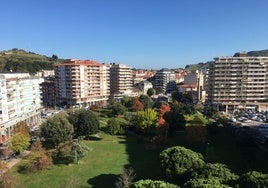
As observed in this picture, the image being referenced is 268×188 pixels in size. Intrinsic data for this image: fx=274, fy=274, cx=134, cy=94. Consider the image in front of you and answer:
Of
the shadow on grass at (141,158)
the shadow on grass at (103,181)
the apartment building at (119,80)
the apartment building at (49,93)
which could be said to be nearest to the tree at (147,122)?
the shadow on grass at (141,158)

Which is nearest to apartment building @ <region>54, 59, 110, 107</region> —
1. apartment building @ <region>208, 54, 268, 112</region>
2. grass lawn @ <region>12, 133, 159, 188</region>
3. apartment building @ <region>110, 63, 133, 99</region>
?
apartment building @ <region>110, 63, 133, 99</region>

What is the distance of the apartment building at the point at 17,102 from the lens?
219ft

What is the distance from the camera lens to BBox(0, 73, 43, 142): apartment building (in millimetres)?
66625

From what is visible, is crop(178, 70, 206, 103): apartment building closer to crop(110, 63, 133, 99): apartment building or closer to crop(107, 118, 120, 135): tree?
crop(110, 63, 133, 99): apartment building

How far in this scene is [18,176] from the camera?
44.7 metres

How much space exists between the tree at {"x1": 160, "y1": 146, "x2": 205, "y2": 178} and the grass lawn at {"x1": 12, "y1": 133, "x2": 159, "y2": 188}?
5.53 metres

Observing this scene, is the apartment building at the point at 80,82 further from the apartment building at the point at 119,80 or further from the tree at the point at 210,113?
the tree at the point at 210,113

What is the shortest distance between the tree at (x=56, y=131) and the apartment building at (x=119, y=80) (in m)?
74.9

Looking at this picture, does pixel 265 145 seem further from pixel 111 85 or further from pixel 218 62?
pixel 111 85

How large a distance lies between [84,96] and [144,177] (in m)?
75.1

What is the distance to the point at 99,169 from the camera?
47375 millimetres

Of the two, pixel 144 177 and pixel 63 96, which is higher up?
pixel 63 96

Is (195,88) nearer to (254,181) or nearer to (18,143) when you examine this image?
(18,143)

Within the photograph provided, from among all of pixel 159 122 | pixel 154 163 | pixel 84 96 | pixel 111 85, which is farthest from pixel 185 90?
pixel 154 163
